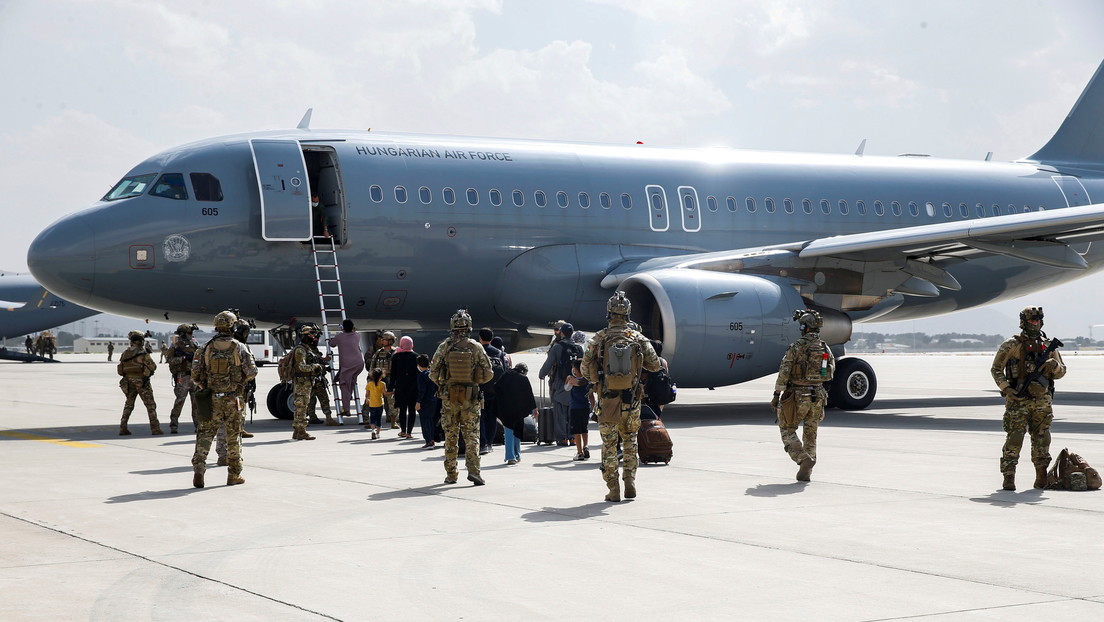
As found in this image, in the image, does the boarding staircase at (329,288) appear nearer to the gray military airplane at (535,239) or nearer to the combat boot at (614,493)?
the gray military airplane at (535,239)

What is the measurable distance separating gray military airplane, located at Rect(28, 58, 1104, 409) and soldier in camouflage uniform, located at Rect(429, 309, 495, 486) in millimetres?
6943

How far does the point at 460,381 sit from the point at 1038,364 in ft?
17.1

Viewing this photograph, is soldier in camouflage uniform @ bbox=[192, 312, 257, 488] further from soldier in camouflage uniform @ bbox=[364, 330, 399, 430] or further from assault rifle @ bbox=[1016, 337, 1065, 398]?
assault rifle @ bbox=[1016, 337, 1065, 398]

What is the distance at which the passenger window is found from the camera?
17625 millimetres

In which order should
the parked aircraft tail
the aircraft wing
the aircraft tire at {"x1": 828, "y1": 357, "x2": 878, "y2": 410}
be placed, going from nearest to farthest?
the aircraft wing → the aircraft tire at {"x1": 828, "y1": 357, "x2": 878, "y2": 410} → the parked aircraft tail

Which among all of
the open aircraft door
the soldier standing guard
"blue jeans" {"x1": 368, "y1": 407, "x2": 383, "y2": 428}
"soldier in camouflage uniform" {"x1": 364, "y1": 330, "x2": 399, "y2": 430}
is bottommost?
"blue jeans" {"x1": 368, "y1": 407, "x2": 383, "y2": 428}

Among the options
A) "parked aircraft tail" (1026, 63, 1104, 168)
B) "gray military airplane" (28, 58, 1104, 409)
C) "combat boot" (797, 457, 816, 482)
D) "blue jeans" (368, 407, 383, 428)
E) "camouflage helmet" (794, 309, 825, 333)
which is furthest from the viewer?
"parked aircraft tail" (1026, 63, 1104, 168)

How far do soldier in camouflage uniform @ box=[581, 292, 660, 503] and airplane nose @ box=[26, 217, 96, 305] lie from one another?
9.77 m

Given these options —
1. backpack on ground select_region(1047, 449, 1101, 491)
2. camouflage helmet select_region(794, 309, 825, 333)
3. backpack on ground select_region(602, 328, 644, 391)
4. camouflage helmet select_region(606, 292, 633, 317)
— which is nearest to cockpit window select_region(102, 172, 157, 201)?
camouflage helmet select_region(606, 292, 633, 317)

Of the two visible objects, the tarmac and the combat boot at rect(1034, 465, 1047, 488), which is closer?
the tarmac

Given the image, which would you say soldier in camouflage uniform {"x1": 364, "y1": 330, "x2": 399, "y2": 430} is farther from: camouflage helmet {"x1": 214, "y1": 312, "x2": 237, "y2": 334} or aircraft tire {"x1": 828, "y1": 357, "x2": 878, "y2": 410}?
aircraft tire {"x1": 828, "y1": 357, "x2": 878, "y2": 410}

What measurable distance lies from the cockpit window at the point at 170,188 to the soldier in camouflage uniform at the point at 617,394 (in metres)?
9.68

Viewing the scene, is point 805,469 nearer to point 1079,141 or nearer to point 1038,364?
point 1038,364

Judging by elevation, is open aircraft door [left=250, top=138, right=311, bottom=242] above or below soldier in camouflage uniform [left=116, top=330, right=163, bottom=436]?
above
